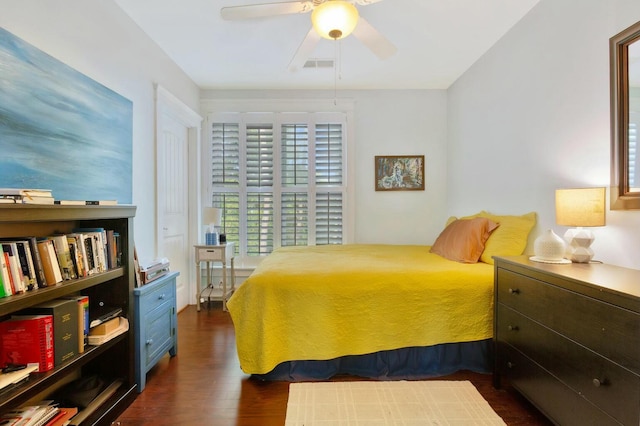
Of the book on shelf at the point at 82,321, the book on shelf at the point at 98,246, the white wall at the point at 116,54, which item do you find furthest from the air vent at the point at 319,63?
the book on shelf at the point at 82,321

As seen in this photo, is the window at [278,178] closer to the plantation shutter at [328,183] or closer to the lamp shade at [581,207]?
the plantation shutter at [328,183]

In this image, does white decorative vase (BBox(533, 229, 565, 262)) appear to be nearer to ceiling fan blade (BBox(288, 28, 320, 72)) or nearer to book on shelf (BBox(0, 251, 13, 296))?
ceiling fan blade (BBox(288, 28, 320, 72))

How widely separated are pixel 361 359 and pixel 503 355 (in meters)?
0.88

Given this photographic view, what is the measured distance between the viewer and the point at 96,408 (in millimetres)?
1607

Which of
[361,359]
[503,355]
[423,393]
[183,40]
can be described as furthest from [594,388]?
[183,40]

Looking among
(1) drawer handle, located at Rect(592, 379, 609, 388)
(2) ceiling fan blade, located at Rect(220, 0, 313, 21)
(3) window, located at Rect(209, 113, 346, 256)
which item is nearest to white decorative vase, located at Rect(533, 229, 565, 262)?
(1) drawer handle, located at Rect(592, 379, 609, 388)

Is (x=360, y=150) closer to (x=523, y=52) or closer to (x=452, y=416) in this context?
(x=523, y=52)

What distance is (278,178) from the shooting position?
12.7 feet

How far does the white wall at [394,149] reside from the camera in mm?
3869

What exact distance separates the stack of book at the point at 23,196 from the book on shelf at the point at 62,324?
49 centimetres

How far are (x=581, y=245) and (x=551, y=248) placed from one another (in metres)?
0.16

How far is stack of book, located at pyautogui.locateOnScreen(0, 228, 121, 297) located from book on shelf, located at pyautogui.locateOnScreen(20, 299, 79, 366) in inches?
4.6

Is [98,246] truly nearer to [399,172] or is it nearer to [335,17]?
[335,17]

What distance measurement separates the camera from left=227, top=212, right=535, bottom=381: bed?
Answer: 77.8 inches
